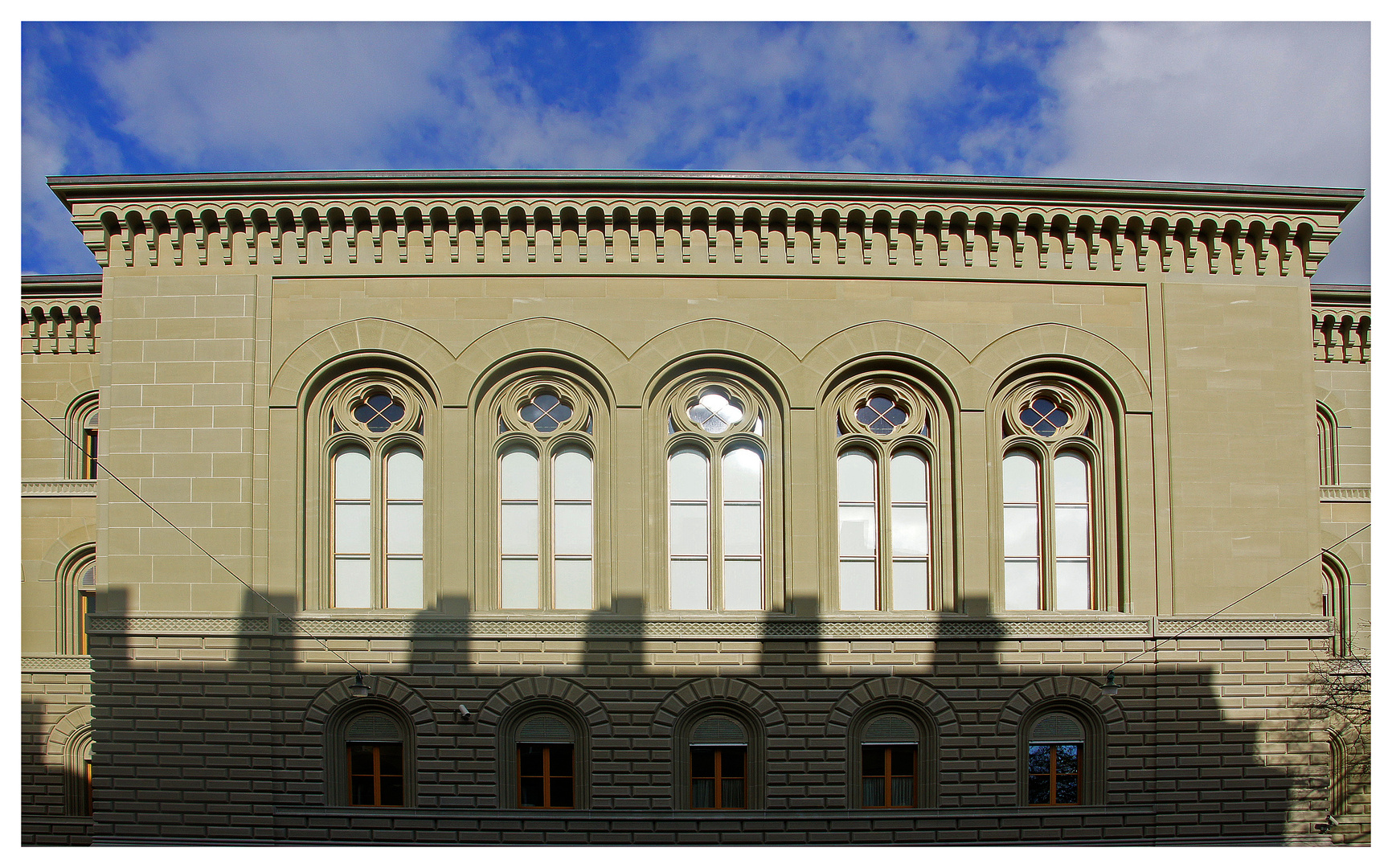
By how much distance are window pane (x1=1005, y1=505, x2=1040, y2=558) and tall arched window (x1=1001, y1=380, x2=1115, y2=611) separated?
0.04 feet

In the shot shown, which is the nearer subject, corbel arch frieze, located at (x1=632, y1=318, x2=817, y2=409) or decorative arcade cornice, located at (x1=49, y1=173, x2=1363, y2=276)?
corbel arch frieze, located at (x1=632, y1=318, x2=817, y2=409)

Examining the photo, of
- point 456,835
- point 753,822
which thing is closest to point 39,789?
point 456,835

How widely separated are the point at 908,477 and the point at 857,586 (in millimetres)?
1979

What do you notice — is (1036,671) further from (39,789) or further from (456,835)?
(39,789)

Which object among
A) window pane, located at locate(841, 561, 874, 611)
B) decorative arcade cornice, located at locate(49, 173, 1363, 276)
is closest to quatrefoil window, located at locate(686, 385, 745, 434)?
decorative arcade cornice, located at locate(49, 173, 1363, 276)

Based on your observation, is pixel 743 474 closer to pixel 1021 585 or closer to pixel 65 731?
pixel 1021 585

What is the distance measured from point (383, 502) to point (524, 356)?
10.8 feet

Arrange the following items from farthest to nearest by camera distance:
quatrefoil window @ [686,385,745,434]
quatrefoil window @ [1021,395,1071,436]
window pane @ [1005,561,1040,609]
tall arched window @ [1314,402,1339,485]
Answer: tall arched window @ [1314,402,1339,485] < quatrefoil window @ [1021,395,1071,436] < quatrefoil window @ [686,385,745,434] < window pane @ [1005,561,1040,609]

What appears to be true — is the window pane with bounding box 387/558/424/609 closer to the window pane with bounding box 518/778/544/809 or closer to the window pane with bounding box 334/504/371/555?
the window pane with bounding box 334/504/371/555

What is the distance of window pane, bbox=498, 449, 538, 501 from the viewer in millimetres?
11938

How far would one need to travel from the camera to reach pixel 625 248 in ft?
39.4

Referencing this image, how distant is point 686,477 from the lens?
39.3ft

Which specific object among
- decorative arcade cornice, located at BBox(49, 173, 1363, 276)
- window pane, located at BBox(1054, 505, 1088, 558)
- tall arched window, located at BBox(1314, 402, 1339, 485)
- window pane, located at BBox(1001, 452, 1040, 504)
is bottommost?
window pane, located at BBox(1054, 505, 1088, 558)

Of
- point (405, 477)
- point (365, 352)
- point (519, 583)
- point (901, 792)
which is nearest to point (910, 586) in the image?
point (901, 792)
